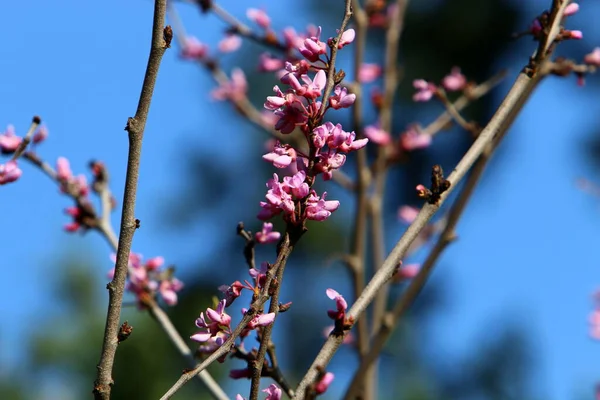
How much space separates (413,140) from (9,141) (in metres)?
2.07

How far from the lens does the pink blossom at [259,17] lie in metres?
3.73

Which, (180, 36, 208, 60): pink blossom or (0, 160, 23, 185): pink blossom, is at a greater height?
(180, 36, 208, 60): pink blossom

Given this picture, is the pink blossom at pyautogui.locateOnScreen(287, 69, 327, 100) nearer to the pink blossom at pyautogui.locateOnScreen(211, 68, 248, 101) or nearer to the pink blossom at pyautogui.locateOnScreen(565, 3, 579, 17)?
the pink blossom at pyautogui.locateOnScreen(565, 3, 579, 17)

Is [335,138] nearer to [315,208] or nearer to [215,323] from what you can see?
[315,208]

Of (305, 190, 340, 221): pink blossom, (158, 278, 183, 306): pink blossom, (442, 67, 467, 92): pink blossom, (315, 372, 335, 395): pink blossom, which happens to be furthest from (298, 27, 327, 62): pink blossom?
(442, 67, 467, 92): pink blossom

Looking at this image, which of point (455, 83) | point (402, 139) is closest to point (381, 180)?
point (402, 139)

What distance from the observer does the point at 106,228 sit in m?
2.82

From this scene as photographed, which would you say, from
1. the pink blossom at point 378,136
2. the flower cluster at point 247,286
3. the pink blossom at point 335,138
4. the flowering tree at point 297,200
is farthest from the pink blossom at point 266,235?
the pink blossom at point 378,136

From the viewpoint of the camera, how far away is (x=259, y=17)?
376cm

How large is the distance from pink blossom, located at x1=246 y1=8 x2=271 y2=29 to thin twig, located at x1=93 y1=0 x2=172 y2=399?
7.67 ft

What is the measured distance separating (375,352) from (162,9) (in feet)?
4.24

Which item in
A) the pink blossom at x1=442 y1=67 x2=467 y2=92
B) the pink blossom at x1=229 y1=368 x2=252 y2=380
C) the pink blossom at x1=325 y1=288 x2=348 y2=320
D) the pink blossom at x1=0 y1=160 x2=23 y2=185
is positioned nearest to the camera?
the pink blossom at x1=325 y1=288 x2=348 y2=320

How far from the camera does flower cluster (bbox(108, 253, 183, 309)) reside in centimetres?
248


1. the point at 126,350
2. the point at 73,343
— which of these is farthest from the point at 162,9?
the point at 73,343
